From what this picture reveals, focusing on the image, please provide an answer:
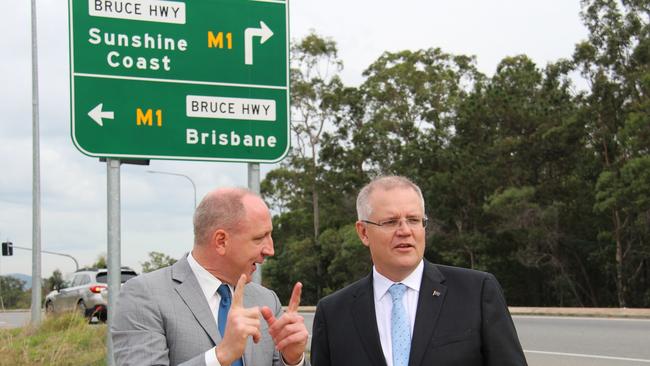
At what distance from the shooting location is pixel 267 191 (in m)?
54.7

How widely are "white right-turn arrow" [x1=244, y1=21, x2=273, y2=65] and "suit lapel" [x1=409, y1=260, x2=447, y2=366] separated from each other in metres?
3.67

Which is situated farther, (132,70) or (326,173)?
Answer: (326,173)

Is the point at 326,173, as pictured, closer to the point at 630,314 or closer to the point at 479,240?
the point at 479,240

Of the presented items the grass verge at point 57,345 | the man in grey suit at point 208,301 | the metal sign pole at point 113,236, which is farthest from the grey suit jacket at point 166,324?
the grass verge at point 57,345

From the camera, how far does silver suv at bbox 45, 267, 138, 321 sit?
2208 centimetres

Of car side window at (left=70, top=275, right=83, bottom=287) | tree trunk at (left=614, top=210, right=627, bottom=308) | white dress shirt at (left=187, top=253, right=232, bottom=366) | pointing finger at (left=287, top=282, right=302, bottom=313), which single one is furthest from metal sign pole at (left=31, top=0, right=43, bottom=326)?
tree trunk at (left=614, top=210, right=627, bottom=308)

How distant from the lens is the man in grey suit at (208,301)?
3246 millimetres

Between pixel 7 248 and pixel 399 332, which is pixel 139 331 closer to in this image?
pixel 399 332

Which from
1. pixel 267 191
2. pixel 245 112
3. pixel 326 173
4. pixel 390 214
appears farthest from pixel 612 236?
pixel 390 214

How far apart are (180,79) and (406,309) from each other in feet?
12.4

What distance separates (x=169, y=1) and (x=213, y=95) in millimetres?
791

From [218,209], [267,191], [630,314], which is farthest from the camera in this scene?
[267,191]

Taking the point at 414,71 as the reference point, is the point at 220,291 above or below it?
below

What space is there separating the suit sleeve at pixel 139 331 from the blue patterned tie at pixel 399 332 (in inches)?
33.6
